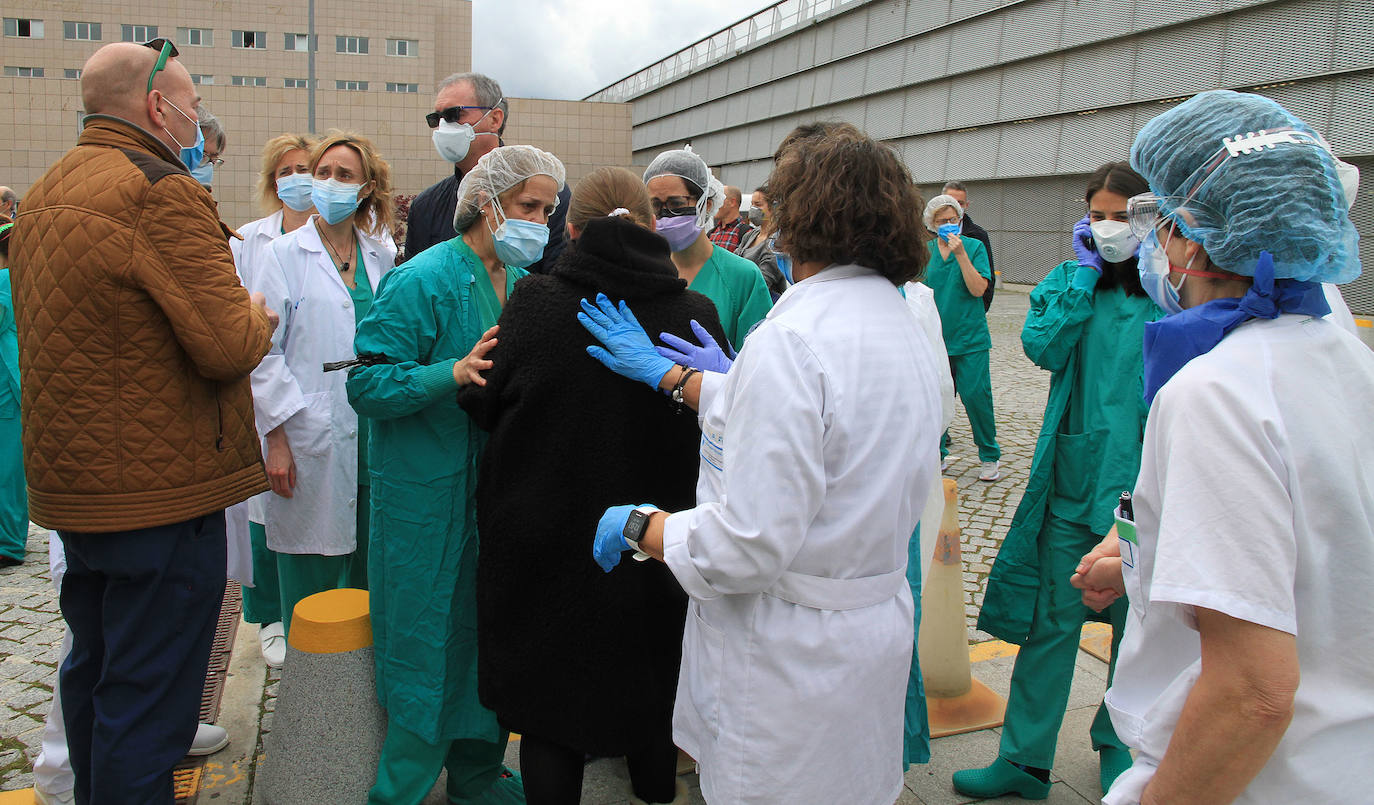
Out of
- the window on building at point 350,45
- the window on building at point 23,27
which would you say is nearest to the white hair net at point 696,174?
the window on building at point 350,45

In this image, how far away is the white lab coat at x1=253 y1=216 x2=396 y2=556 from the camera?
134 inches

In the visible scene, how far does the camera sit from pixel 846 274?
6.00ft

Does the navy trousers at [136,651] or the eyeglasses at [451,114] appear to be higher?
the eyeglasses at [451,114]

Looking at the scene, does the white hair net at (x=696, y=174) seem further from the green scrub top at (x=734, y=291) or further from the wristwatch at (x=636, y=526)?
the wristwatch at (x=636, y=526)

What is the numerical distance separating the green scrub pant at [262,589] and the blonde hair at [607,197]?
2.43m

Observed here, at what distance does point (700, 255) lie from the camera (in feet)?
12.0

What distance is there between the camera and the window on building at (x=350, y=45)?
1678 inches

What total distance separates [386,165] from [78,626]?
226 centimetres

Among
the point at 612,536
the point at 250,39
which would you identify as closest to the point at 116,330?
the point at 612,536

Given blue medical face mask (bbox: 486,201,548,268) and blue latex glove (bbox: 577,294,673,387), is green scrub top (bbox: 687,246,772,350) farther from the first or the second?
blue latex glove (bbox: 577,294,673,387)

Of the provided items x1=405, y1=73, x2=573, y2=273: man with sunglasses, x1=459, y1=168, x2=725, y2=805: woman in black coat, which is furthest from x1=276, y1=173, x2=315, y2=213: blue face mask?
x1=459, y1=168, x2=725, y2=805: woman in black coat

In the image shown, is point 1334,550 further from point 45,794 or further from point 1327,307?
point 45,794

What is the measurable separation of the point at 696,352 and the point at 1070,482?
1.47 metres

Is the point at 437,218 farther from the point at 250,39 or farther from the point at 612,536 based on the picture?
the point at 250,39
